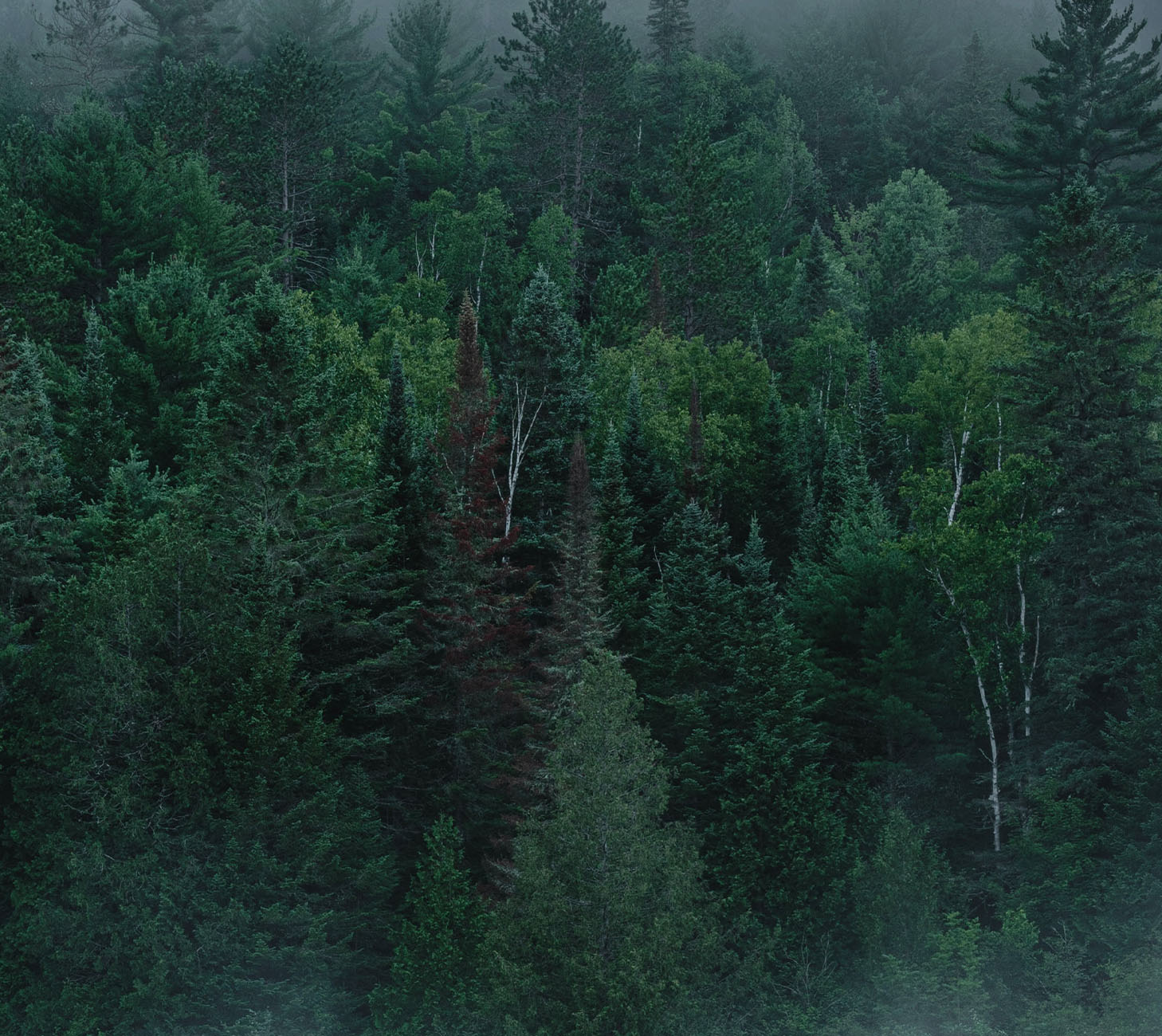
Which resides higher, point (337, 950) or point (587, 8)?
point (587, 8)

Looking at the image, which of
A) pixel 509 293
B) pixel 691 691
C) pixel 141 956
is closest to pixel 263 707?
pixel 141 956

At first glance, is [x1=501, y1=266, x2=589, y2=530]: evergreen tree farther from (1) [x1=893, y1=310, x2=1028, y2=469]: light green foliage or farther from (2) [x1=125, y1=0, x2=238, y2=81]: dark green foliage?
(2) [x1=125, y1=0, x2=238, y2=81]: dark green foliage

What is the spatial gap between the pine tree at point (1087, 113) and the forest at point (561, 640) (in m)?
0.18

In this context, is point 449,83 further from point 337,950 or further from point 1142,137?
point 337,950

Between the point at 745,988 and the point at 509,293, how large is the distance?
36.8 meters

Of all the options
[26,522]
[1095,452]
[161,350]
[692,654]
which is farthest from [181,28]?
[1095,452]

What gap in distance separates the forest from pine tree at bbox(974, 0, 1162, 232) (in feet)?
0.59

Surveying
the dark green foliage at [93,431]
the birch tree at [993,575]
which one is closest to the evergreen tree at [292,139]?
the dark green foliage at [93,431]

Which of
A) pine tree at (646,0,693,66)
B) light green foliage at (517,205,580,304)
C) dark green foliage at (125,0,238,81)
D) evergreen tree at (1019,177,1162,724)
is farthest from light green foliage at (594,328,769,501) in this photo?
dark green foliage at (125,0,238,81)

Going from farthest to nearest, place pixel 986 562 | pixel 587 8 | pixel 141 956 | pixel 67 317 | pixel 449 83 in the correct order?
pixel 449 83 < pixel 587 8 < pixel 67 317 < pixel 986 562 < pixel 141 956

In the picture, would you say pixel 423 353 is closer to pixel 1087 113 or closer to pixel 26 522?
pixel 26 522

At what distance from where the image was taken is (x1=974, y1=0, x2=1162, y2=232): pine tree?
2211 inches

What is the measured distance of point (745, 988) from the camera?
3447 cm

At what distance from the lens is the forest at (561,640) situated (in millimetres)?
33156
